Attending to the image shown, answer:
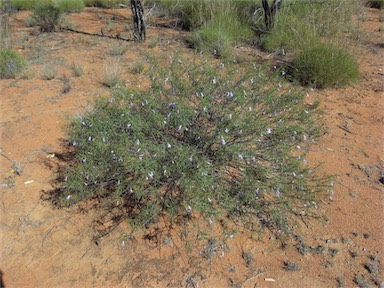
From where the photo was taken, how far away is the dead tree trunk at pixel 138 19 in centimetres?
666

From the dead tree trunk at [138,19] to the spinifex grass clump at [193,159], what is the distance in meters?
3.97

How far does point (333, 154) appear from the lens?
366cm

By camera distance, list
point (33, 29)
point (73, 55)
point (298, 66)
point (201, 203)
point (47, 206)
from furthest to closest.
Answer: point (33, 29)
point (73, 55)
point (298, 66)
point (47, 206)
point (201, 203)

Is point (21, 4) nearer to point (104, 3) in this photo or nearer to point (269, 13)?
point (104, 3)

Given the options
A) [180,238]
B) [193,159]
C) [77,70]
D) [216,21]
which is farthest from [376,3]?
[180,238]

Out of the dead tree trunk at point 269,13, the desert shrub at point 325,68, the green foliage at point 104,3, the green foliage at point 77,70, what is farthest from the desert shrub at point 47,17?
the desert shrub at point 325,68

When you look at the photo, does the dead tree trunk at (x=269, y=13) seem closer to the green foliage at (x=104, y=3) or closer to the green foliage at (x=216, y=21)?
the green foliage at (x=216, y=21)

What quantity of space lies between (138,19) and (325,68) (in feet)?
11.9

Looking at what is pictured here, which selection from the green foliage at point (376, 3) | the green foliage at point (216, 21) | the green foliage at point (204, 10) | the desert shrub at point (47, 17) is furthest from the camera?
the green foliage at point (376, 3)

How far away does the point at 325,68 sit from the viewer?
4891 mm

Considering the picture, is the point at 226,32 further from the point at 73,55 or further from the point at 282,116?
the point at 282,116

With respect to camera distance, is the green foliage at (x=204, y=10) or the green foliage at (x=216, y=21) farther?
the green foliage at (x=204, y=10)

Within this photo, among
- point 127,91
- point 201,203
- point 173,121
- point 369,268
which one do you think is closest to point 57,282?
point 201,203

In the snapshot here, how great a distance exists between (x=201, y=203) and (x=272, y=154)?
83 centimetres
